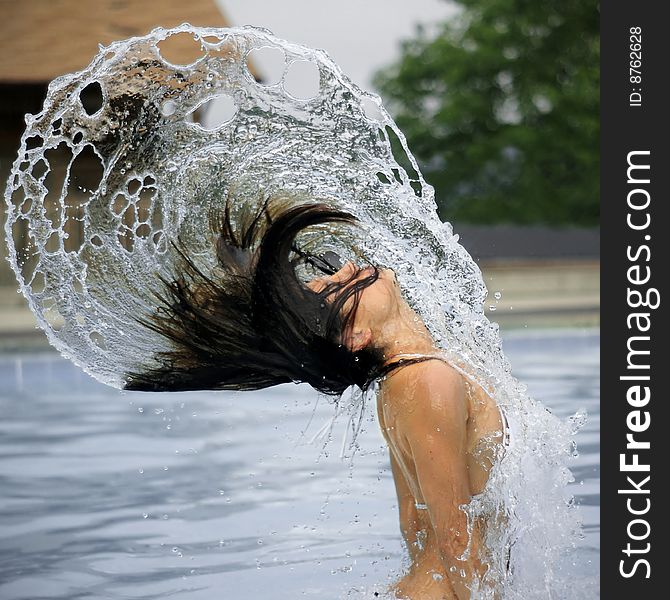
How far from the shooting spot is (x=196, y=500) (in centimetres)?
501

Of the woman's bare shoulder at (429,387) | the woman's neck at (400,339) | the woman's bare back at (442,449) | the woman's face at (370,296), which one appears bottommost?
the woman's bare back at (442,449)

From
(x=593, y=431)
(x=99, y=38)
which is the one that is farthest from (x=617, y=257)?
(x=99, y=38)

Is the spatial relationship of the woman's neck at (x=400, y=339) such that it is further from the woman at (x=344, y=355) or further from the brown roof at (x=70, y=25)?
the brown roof at (x=70, y=25)

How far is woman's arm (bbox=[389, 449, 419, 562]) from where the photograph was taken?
290 centimetres

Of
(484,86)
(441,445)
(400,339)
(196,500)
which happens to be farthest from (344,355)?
(484,86)

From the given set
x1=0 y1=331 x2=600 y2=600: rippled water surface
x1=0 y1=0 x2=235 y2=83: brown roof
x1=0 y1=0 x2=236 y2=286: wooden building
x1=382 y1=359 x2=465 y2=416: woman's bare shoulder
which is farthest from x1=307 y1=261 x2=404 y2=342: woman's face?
x1=0 y1=0 x2=235 y2=83: brown roof

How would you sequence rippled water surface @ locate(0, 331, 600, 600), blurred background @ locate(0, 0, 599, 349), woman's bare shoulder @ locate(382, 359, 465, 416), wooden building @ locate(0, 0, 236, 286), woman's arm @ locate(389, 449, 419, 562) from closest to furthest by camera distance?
woman's bare shoulder @ locate(382, 359, 465, 416) < woman's arm @ locate(389, 449, 419, 562) < rippled water surface @ locate(0, 331, 600, 600) < wooden building @ locate(0, 0, 236, 286) < blurred background @ locate(0, 0, 599, 349)

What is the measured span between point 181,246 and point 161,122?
47cm

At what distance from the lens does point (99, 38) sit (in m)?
16.3

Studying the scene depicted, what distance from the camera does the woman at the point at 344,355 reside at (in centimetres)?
252

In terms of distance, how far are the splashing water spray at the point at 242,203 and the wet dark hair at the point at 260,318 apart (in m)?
0.09

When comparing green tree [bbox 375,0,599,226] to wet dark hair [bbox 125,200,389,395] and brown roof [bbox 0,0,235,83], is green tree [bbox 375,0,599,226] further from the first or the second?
wet dark hair [bbox 125,200,389,395]

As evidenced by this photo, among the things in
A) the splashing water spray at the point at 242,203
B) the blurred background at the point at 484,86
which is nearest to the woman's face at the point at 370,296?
the splashing water spray at the point at 242,203

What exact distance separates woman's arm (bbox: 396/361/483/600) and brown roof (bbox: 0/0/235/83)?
13.1 m
